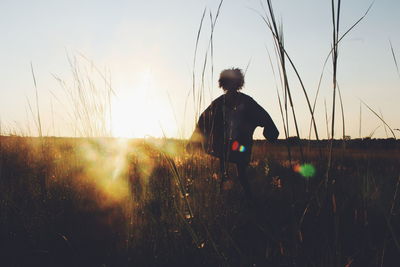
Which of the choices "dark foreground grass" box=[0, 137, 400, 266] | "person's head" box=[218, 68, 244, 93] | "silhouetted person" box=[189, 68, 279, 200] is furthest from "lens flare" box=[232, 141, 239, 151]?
"dark foreground grass" box=[0, 137, 400, 266]

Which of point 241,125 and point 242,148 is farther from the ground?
point 241,125

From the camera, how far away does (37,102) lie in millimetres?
2242

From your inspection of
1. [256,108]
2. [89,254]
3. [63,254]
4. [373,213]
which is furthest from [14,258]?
[256,108]

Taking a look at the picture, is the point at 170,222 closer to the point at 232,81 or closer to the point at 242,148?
the point at 242,148

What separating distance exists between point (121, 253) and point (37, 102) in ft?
4.80

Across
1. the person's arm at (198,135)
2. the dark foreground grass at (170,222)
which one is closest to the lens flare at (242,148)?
the dark foreground grass at (170,222)

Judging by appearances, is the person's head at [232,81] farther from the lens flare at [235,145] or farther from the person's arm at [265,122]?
the lens flare at [235,145]

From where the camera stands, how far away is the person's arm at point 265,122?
12.6 ft

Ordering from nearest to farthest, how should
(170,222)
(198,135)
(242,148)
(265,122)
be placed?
1. (198,135)
2. (170,222)
3. (242,148)
4. (265,122)

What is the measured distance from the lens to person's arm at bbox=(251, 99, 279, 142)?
3.83 meters

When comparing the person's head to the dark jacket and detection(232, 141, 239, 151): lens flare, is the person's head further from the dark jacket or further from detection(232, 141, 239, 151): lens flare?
detection(232, 141, 239, 151): lens flare

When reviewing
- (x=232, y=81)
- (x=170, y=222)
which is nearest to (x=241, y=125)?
(x=232, y=81)

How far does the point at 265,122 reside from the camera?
3.87 meters

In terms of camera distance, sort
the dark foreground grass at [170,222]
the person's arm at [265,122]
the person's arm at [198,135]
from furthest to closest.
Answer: the person's arm at [265,122]
the person's arm at [198,135]
the dark foreground grass at [170,222]
